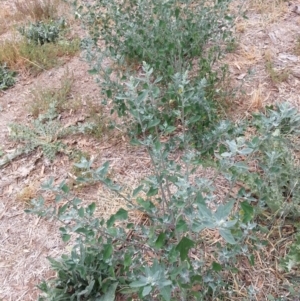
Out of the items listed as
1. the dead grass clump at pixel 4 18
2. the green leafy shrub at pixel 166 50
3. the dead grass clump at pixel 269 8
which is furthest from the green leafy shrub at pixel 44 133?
the dead grass clump at pixel 269 8

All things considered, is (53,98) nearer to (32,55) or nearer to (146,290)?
(32,55)

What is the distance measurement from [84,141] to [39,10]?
2396mm

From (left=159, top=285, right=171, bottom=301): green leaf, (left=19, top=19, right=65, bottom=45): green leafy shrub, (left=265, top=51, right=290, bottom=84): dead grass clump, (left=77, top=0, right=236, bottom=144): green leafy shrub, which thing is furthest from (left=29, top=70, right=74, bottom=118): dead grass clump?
(left=159, top=285, right=171, bottom=301): green leaf

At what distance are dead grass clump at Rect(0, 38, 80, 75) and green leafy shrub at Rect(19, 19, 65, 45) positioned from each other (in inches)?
7.2

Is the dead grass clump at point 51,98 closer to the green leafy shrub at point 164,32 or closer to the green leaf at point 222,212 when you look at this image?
the green leafy shrub at point 164,32

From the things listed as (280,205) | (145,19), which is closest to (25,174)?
(145,19)

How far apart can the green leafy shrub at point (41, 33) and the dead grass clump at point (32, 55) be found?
182mm

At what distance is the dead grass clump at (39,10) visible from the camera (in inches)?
177

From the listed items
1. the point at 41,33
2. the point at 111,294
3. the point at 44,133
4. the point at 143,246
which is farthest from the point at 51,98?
the point at 111,294

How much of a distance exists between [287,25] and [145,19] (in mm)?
1674

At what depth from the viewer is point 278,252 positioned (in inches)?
81.4

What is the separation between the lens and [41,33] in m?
4.03

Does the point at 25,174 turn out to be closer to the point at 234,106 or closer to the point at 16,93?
the point at 16,93

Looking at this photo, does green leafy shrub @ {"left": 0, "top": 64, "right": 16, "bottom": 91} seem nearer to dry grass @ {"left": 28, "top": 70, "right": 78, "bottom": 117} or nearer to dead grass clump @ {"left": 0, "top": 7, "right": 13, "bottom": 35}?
dry grass @ {"left": 28, "top": 70, "right": 78, "bottom": 117}
